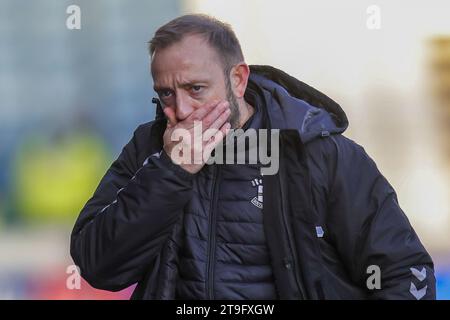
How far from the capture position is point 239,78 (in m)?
2.14

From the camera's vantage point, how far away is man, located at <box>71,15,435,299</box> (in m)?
1.93

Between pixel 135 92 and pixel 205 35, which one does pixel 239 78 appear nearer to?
pixel 205 35

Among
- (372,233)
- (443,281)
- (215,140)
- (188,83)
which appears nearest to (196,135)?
(215,140)

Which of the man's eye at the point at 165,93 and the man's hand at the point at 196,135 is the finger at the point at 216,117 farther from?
the man's eye at the point at 165,93

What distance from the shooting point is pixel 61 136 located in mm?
3527

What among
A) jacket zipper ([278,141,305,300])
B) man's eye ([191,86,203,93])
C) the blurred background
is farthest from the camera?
the blurred background

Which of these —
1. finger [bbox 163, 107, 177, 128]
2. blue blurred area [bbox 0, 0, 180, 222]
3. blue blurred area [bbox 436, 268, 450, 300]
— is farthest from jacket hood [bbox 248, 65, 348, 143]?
blue blurred area [bbox 436, 268, 450, 300]

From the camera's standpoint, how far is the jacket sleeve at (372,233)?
1923mm

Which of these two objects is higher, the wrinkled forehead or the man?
the wrinkled forehead

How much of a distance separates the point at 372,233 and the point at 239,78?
549mm

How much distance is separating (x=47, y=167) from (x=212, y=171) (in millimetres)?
1667

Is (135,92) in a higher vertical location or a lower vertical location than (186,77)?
lower

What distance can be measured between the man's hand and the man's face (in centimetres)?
3

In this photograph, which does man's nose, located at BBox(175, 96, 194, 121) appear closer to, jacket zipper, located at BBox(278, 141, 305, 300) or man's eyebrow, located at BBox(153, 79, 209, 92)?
man's eyebrow, located at BBox(153, 79, 209, 92)
